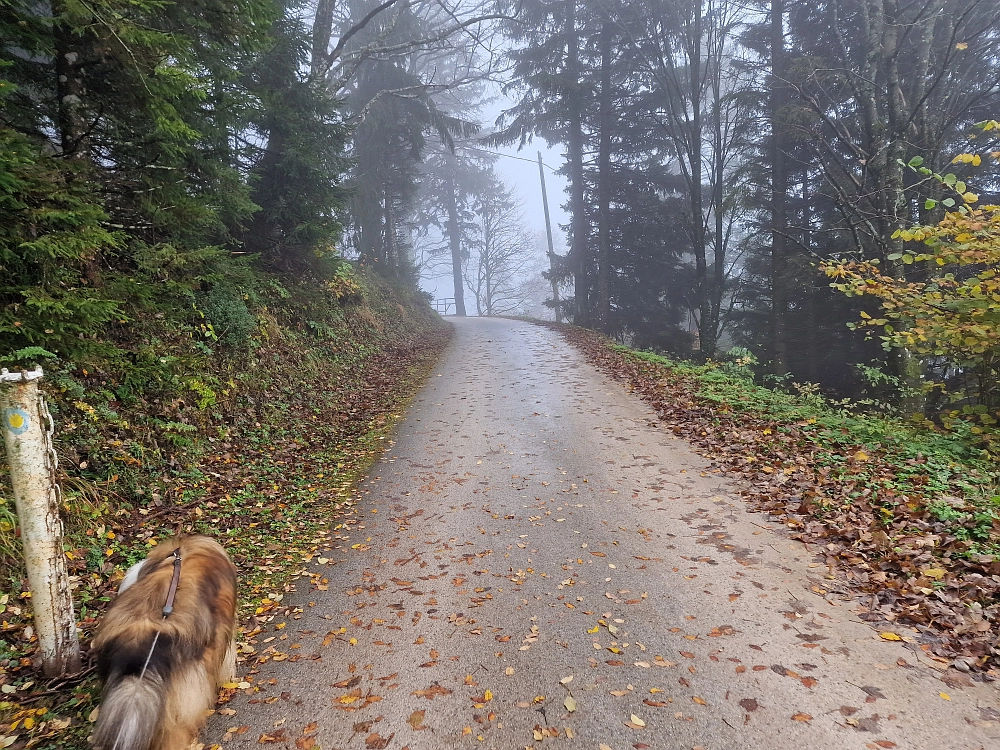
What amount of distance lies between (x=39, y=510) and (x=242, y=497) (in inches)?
113

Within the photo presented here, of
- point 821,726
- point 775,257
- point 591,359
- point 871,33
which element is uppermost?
point 871,33

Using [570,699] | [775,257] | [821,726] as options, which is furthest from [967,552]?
[775,257]

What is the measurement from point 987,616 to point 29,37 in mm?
8751

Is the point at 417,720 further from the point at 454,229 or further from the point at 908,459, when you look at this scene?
the point at 454,229

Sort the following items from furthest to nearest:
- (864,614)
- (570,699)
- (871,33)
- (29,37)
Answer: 1. (871,33)
2. (29,37)
3. (864,614)
4. (570,699)

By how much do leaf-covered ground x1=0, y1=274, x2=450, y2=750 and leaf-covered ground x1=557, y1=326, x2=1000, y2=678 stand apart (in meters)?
4.67

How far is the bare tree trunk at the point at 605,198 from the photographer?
66.5 ft

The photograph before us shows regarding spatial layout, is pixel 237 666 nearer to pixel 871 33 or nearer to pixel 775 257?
pixel 871 33

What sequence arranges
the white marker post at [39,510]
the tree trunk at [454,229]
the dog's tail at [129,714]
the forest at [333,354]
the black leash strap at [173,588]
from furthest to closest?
the tree trunk at [454,229], the forest at [333,354], the white marker post at [39,510], the black leash strap at [173,588], the dog's tail at [129,714]

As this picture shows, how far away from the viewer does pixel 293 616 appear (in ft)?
13.0

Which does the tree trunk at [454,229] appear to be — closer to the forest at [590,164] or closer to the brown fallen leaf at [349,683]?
the forest at [590,164]

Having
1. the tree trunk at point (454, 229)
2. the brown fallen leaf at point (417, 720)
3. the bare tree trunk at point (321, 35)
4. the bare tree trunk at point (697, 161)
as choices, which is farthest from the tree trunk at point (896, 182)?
the tree trunk at point (454, 229)

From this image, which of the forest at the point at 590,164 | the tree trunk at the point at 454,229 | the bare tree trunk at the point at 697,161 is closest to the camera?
the forest at the point at 590,164

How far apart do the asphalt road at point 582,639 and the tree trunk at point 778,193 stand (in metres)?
10.9
